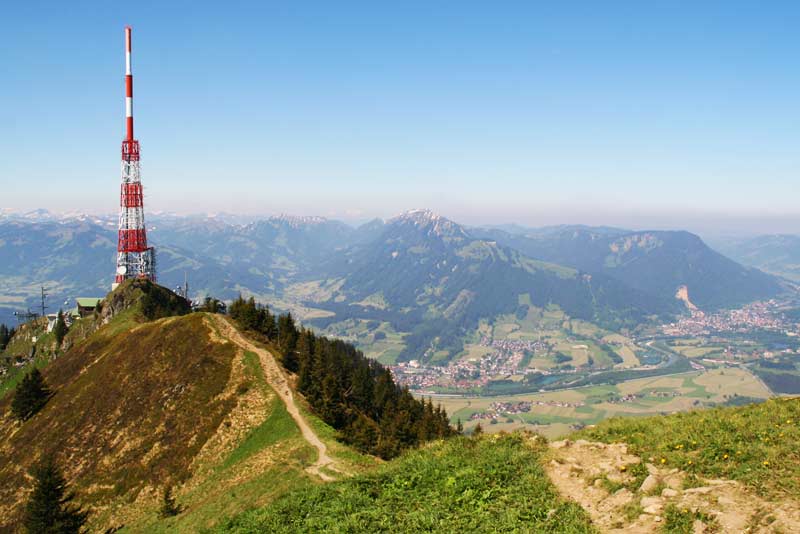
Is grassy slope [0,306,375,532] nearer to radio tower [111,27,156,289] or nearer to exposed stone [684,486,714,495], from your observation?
exposed stone [684,486,714,495]

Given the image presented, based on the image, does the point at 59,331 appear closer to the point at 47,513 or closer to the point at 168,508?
the point at 47,513

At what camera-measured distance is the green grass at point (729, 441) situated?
1794cm

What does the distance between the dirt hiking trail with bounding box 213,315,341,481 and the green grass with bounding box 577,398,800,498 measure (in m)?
22.9

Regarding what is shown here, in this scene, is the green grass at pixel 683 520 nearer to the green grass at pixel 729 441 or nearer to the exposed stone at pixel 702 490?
the exposed stone at pixel 702 490

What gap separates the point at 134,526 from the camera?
4122 cm

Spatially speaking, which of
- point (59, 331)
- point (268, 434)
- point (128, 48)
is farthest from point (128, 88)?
point (268, 434)

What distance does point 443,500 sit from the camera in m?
22.0

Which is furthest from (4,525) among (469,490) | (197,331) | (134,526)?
(469,490)

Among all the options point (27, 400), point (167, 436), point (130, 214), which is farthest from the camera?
point (130, 214)

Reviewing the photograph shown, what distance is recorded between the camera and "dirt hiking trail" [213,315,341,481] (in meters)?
40.4

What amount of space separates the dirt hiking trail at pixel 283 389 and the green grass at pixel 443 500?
44.6ft

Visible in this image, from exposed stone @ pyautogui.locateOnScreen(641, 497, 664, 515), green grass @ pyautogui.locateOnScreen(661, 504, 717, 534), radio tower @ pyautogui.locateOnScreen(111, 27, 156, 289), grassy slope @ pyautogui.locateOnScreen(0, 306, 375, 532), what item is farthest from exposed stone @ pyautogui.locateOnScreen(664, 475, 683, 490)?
radio tower @ pyautogui.locateOnScreen(111, 27, 156, 289)

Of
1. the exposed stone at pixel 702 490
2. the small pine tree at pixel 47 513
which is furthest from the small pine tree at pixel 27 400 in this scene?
the exposed stone at pixel 702 490

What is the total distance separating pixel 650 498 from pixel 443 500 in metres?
8.99
